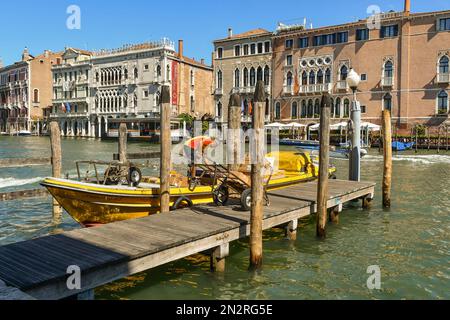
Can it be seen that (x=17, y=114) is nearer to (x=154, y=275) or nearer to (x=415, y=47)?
(x=415, y=47)

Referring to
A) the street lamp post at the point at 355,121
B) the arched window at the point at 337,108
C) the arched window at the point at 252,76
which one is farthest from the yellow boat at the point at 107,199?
the arched window at the point at 252,76

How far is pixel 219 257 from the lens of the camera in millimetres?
7359

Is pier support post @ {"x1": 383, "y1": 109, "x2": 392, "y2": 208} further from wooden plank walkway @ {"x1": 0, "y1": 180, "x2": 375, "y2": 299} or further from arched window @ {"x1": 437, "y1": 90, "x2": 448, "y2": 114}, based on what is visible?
arched window @ {"x1": 437, "y1": 90, "x2": 448, "y2": 114}

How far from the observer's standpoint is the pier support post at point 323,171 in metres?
9.26

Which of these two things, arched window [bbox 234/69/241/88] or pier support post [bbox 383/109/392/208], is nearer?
pier support post [bbox 383/109/392/208]

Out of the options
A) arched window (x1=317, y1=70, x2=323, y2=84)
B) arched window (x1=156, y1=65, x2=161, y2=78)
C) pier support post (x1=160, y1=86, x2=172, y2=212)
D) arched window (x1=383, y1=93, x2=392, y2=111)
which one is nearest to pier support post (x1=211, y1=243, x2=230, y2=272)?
pier support post (x1=160, y1=86, x2=172, y2=212)

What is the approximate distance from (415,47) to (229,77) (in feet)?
67.1

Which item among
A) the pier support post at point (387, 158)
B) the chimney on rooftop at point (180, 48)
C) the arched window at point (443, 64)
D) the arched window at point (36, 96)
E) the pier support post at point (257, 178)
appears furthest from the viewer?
the arched window at point (36, 96)

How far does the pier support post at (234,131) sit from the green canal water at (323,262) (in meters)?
2.49

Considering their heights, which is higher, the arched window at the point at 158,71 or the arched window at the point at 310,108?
the arched window at the point at 158,71

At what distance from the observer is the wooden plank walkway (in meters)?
5.09

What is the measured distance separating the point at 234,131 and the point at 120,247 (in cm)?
586

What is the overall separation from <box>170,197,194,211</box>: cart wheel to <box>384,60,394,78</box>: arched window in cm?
3751

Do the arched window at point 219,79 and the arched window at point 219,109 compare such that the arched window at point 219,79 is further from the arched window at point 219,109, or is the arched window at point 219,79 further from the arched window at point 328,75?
the arched window at point 328,75
